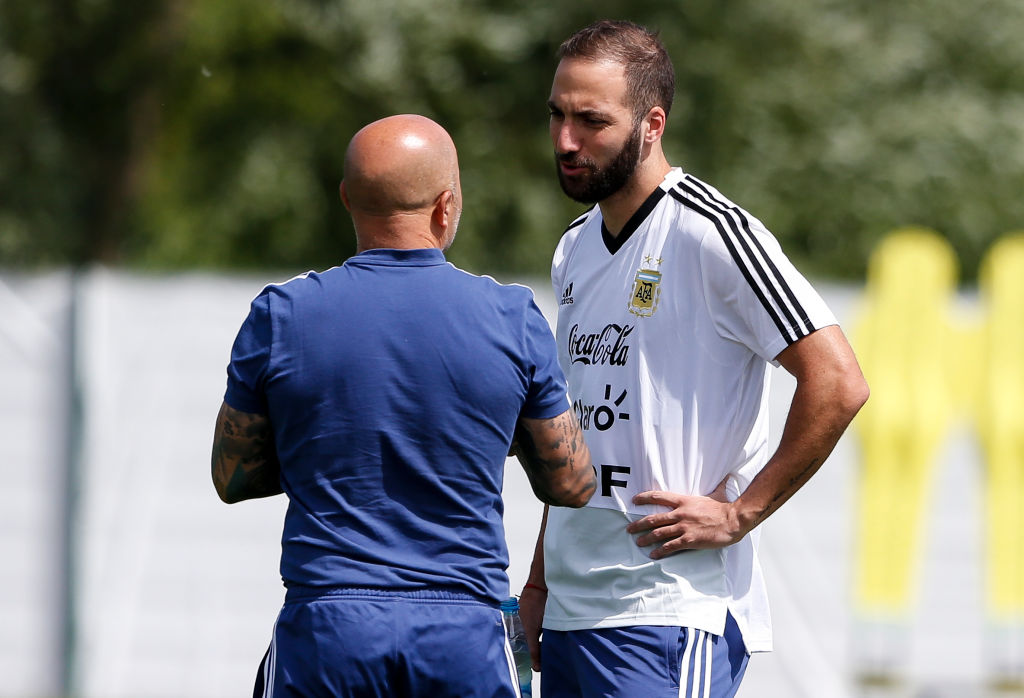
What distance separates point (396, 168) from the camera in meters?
2.43

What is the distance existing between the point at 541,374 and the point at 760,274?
56 centimetres

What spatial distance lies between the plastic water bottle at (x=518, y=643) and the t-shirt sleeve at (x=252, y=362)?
0.67 metres

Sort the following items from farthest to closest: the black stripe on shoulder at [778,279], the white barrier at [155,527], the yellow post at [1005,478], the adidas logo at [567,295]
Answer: the yellow post at [1005,478]
the white barrier at [155,527]
the adidas logo at [567,295]
the black stripe on shoulder at [778,279]

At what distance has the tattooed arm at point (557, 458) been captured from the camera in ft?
8.18

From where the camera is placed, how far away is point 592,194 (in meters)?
2.89

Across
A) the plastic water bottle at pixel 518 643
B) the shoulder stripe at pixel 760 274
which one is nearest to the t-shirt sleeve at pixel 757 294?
the shoulder stripe at pixel 760 274

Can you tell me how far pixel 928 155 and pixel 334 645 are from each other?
11.7 meters

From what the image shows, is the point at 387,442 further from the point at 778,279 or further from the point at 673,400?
the point at 778,279

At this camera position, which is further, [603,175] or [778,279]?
[603,175]

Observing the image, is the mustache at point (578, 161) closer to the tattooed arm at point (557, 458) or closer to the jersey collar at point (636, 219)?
the jersey collar at point (636, 219)

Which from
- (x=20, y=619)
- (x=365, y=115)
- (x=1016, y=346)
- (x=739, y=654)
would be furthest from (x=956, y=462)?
(x=365, y=115)

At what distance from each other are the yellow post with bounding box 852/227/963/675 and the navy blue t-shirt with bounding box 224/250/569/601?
4.95 meters

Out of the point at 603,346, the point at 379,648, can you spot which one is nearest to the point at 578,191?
the point at 603,346

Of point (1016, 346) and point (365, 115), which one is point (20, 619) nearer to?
point (1016, 346)
